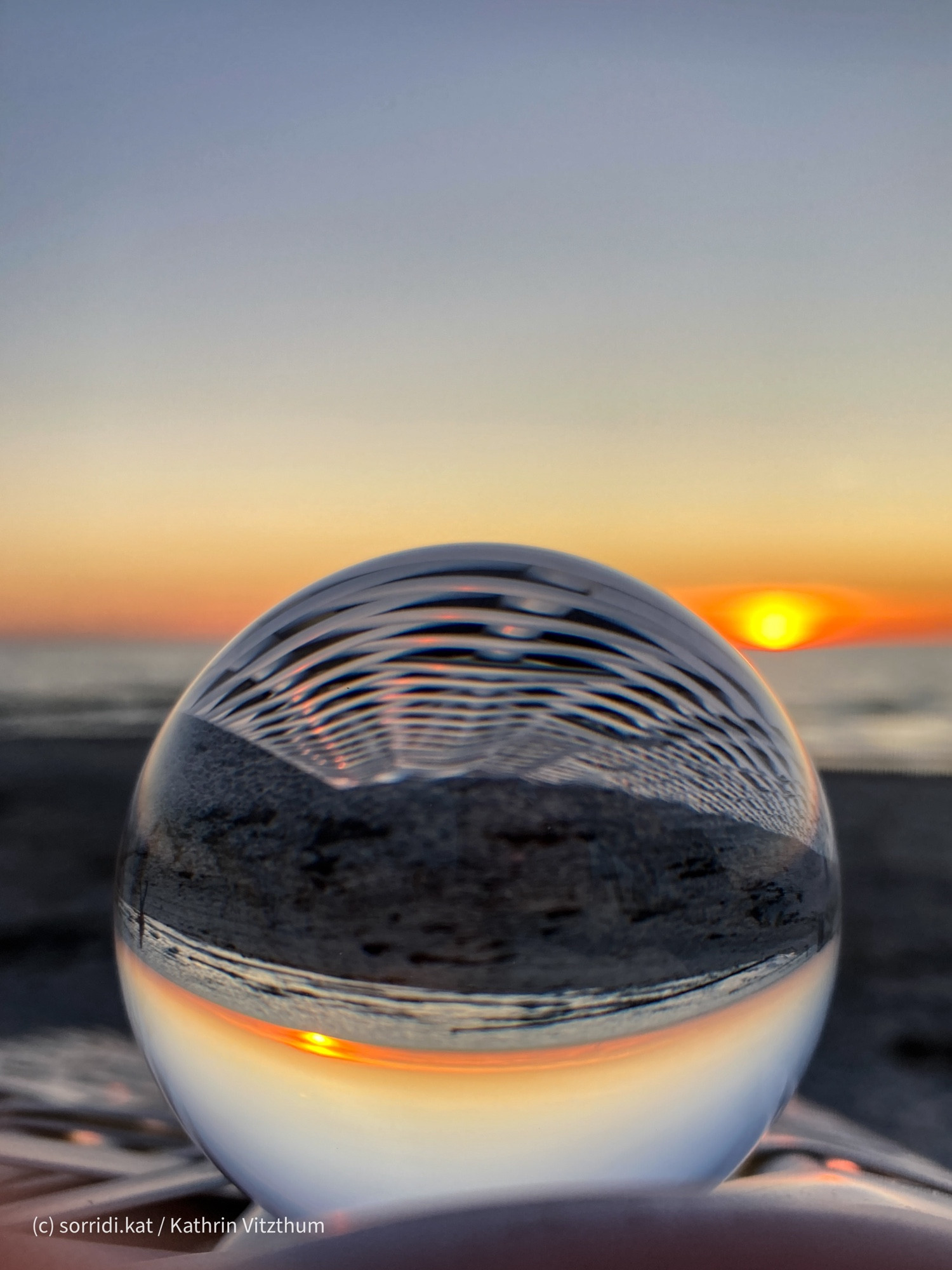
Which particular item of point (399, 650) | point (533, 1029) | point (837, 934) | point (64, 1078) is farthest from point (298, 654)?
A: point (64, 1078)

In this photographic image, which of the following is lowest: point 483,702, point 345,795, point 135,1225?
point 135,1225

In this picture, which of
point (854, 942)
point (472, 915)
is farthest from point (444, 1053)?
point (854, 942)

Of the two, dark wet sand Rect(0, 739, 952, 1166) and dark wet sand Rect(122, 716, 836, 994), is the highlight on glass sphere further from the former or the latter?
dark wet sand Rect(0, 739, 952, 1166)

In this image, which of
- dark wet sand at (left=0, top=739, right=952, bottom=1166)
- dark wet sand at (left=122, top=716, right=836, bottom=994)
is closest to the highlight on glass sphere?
dark wet sand at (left=122, top=716, right=836, bottom=994)

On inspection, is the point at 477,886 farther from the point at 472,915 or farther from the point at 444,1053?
the point at 444,1053

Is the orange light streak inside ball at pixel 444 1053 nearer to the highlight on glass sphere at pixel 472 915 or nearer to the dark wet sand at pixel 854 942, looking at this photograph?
the highlight on glass sphere at pixel 472 915

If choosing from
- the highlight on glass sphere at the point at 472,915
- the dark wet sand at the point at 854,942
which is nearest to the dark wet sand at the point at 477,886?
the highlight on glass sphere at the point at 472,915

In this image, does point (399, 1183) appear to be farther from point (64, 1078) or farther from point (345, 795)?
point (64, 1078)
